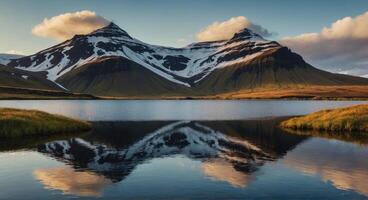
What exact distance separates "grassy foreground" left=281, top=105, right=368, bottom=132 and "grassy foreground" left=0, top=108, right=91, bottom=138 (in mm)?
43953

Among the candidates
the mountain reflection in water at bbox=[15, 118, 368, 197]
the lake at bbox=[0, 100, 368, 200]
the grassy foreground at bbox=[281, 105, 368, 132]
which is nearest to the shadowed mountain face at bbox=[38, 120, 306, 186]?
the mountain reflection in water at bbox=[15, 118, 368, 197]

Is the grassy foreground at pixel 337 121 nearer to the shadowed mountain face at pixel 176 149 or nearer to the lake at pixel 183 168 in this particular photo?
the shadowed mountain face at pixel 176 149

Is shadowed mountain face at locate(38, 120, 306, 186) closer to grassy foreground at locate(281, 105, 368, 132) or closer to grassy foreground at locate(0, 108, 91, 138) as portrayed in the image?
grassy foreground at locate(0, 108, 91, 138)

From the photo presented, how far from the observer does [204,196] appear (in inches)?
1227

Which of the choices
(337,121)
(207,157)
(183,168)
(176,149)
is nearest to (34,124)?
(176,149)

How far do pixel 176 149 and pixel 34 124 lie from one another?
2758cm

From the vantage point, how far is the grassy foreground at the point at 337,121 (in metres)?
75.1

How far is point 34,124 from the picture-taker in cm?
7025

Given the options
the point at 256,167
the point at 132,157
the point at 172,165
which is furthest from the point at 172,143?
the point at 256,167

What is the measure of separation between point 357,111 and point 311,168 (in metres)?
44.1

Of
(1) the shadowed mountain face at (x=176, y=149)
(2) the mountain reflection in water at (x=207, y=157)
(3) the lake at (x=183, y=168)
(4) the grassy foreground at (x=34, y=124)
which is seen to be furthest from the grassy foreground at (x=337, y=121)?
(4) the grassy foreground at (x=34, y=124)

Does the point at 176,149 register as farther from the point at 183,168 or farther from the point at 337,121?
the point at 337,121

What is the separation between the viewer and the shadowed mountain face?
141 feet

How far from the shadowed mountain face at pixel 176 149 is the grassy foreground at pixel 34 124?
637cm
